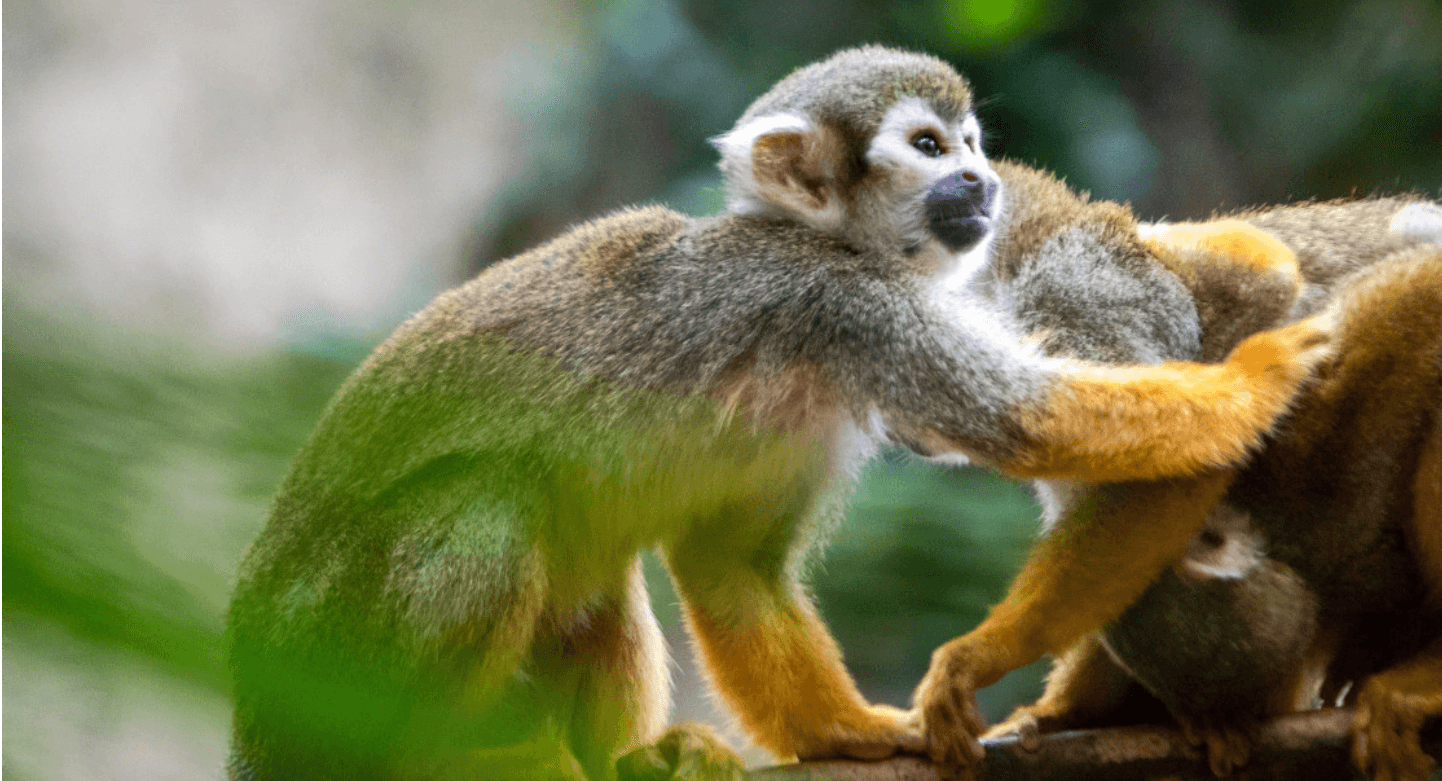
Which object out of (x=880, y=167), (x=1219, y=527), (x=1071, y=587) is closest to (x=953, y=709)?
(x=1071, y=587)

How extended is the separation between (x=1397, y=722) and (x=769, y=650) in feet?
4.30

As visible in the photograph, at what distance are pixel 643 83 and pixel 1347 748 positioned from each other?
4.45 metres

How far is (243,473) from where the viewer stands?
1.65 feet

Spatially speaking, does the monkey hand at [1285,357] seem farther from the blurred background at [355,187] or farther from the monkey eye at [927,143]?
the blurred background at [355,187]

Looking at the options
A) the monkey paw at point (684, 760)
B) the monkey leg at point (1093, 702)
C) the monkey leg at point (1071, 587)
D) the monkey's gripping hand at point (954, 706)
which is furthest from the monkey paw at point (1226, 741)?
the monkey paw at point (684, 760)

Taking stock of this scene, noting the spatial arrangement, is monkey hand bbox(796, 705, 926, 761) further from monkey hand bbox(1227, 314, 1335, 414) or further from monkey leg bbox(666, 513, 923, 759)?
monkey hand bbox(1227, 314, 1335, 414)

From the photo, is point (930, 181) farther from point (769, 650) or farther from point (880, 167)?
point (769, 650)

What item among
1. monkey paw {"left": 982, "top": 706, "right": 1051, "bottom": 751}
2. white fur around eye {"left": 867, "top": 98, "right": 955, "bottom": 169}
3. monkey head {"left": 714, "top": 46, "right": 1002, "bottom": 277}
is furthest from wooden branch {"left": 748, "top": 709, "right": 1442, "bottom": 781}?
white fur around eye {"left": 867, "top": 98, "right": 955, "bottom": 169}

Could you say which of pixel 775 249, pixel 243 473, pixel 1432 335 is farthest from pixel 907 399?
pixel 243 473

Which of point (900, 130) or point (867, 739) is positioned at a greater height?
point (900, 130)

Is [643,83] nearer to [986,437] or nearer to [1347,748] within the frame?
[986,437]

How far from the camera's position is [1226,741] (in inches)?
90.1

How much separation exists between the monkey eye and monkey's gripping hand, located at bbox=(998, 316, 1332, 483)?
676 mm

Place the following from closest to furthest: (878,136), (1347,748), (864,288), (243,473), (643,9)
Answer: (243,473)
(1347,748)
(864,288)
(878,136)
(643,9)
